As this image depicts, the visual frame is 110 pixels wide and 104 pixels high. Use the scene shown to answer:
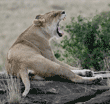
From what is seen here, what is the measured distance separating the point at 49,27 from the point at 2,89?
2.24 m

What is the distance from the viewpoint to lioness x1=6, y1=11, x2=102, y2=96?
394 cm

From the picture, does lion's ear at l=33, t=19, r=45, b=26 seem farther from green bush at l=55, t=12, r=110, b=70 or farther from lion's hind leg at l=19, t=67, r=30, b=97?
green bush at l=55, t=12, r=110, b=70

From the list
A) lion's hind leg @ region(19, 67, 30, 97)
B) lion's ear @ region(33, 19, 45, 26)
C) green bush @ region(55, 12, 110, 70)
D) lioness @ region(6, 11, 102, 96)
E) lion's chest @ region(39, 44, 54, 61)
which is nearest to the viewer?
lion's hind leg @ region(19, 67, 30, 97)

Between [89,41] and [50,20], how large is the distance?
12.8 ft

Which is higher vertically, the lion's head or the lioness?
the lion's head

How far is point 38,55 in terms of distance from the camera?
168 inches

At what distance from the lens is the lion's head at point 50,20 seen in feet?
17.2

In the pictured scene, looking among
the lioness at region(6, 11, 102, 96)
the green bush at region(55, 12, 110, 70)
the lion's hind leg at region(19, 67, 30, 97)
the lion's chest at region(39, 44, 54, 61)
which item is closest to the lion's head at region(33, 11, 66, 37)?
the lioness at region(6, 11, 102, 96)

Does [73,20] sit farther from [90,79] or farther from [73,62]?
[90,79]

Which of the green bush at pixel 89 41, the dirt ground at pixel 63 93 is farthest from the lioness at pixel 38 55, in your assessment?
the green bush at pixel 89 41

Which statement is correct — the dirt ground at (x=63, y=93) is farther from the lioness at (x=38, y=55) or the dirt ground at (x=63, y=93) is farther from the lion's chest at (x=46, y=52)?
the lion's chest at (x=46, y=52)

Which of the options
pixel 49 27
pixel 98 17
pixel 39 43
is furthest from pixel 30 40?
pixel 98 17

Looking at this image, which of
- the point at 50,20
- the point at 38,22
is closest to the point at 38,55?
the point at 38,22

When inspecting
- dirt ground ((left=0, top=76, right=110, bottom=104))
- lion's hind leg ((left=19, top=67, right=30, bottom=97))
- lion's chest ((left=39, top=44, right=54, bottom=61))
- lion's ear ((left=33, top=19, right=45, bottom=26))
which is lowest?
dirt ground ((left=0, top=76, right=110, bottom=104))
